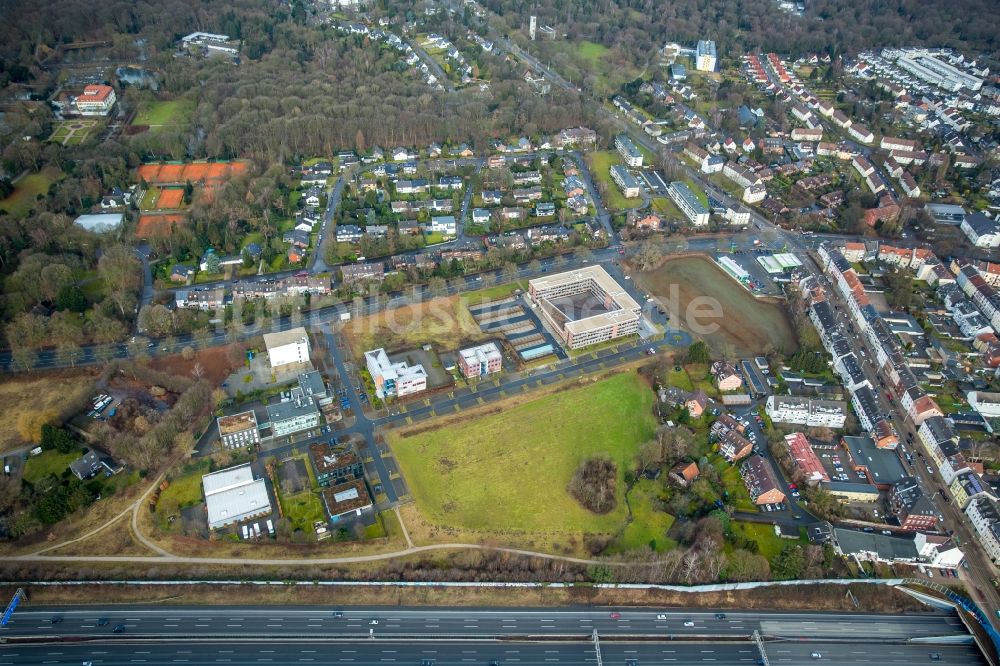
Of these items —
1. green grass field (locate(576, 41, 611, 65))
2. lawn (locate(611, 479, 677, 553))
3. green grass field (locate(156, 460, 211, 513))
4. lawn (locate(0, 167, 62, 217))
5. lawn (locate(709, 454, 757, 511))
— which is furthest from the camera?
green grass field (locate(576, 41, 611, 65))

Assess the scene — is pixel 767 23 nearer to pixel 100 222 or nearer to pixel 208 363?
pixel 100 222

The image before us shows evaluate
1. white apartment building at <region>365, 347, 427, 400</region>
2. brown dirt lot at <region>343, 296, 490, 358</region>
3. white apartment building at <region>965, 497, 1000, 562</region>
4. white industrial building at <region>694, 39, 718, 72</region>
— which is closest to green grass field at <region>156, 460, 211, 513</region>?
white apartment building at <region>365, 347, 427, 400</region>

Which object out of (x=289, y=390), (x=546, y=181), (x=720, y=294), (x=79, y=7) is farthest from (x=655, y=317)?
(x=79, y=7)

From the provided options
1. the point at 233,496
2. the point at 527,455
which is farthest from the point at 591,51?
the point at 233,496

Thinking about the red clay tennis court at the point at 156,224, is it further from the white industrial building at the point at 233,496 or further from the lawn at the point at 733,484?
the lawn at the point at 733,484

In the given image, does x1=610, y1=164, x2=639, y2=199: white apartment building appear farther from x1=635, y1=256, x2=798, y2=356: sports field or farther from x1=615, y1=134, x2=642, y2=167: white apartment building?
x1=635, y1=256, x2=798, y2=356: sports field

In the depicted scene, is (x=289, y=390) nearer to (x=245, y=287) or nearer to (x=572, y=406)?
(x=245, y=287)
